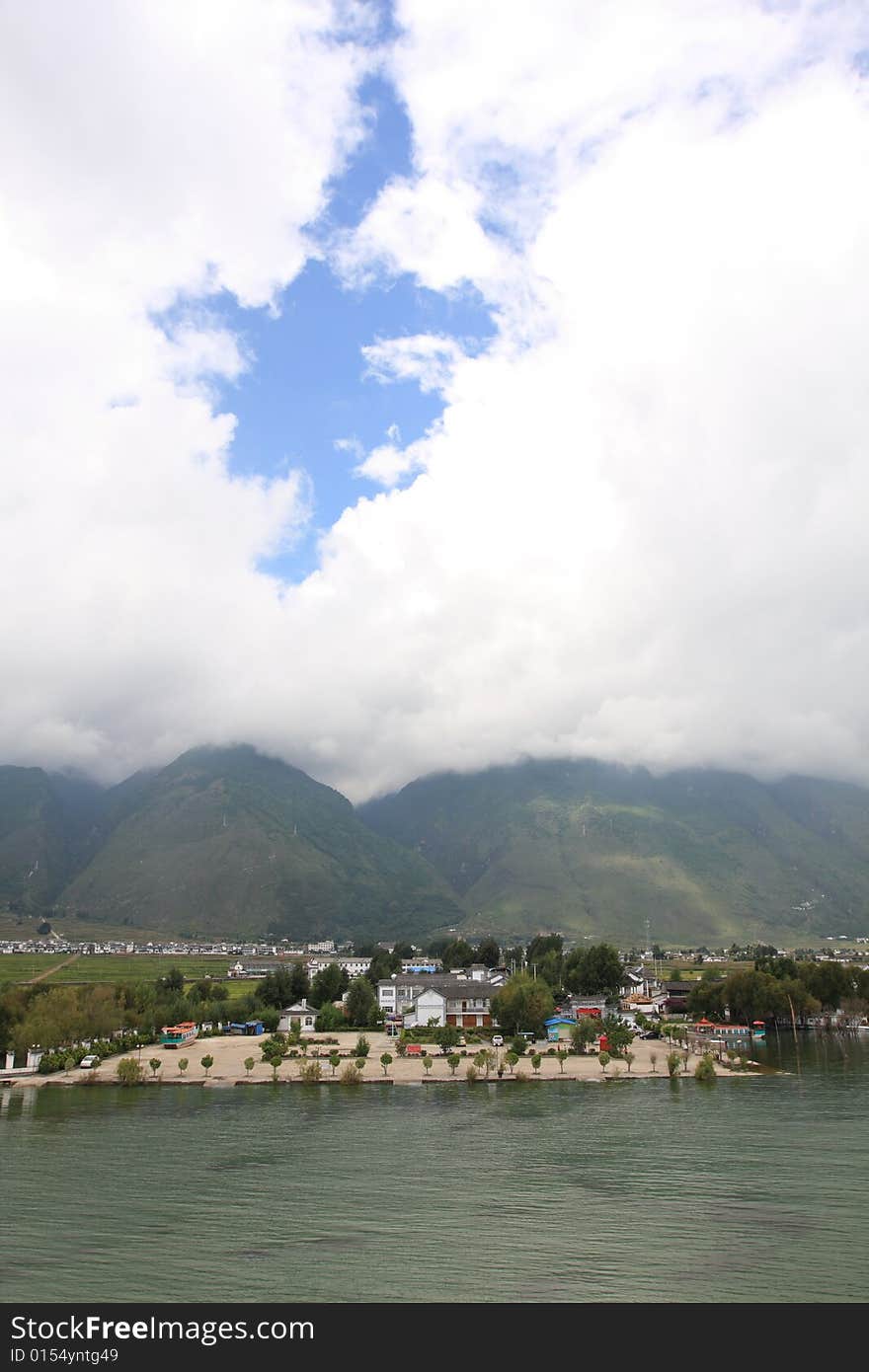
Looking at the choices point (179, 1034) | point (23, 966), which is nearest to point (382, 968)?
point (179, 1034)

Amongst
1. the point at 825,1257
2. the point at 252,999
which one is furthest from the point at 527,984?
the point at 825,1257

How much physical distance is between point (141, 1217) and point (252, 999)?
79.5 metres

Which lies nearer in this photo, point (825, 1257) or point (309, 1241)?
point (825, 1257)

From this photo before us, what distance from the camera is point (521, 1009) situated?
334ft

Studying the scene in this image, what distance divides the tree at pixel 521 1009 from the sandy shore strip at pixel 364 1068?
25.4 ft

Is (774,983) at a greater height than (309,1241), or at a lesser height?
greater

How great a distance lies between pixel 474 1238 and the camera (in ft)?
113

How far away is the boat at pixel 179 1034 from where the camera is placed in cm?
9712

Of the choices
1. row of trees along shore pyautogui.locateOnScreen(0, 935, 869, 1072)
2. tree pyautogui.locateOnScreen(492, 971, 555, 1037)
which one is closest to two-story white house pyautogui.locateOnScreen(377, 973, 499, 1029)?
row of trees along shore pyautogui.locateOnScreen(0, 935, 869, 1072)

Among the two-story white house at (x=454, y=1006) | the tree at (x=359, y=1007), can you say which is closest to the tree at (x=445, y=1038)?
the two-story white house at (x=454, y=1006)

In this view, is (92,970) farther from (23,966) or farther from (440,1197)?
(440,1197)

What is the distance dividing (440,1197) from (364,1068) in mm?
41767

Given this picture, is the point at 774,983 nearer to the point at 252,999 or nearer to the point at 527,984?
the point at 527,984
